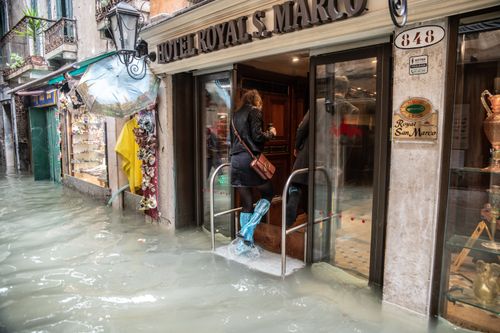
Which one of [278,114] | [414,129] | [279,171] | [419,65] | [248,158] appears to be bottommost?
[279,171]

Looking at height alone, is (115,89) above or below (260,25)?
below

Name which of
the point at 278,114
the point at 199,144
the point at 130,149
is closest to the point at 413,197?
the point at 199,144

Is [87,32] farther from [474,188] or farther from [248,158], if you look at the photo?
[474,188]

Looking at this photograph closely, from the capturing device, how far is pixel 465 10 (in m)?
2.73

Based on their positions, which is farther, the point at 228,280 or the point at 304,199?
the point at 304,199

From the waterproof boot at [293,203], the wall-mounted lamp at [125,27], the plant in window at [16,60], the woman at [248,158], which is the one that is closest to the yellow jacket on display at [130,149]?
the wall-mounted lamp at [125,27]

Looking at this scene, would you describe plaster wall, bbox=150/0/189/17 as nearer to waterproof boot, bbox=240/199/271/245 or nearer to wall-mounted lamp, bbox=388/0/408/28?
waterproof boot, bbox=240/199/271/245

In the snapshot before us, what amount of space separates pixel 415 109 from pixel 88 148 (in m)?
9.64

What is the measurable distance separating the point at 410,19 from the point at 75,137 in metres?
10.3

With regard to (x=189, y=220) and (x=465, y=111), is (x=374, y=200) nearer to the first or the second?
(x=465, y=111)

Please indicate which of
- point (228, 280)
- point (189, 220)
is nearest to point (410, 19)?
point (228, 280)

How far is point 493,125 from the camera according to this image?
3.00m

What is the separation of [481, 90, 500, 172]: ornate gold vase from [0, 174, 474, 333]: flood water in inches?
59.5

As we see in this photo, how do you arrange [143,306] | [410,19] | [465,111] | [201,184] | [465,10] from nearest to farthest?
[465,10], [410,19], [465,111], [143,306], [201,184]
